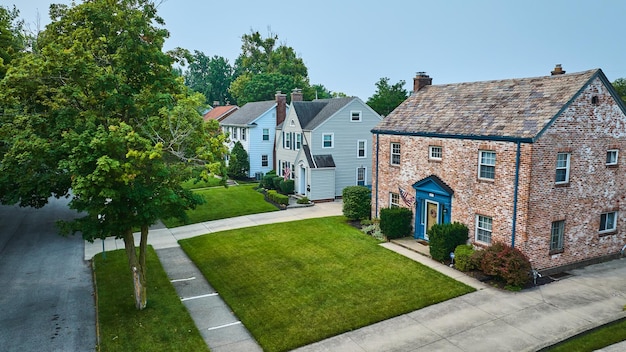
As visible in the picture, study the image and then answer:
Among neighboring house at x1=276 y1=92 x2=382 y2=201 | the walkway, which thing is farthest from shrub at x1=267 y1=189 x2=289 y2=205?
the walkway

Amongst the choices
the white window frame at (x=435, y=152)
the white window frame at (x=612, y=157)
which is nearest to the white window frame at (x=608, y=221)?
the white window frame at (x=612, y=157)

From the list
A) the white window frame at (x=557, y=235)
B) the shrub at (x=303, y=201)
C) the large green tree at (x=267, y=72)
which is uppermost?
the large green tree at (x=267, y=72)

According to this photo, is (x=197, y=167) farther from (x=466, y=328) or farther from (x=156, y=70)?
(x=466, y=328)

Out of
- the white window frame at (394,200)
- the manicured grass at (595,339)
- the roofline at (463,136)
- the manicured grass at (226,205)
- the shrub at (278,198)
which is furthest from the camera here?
the shrub at (278,198)

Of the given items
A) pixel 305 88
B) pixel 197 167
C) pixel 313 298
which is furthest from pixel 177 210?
pixel 305 88

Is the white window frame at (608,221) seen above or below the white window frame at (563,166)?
below

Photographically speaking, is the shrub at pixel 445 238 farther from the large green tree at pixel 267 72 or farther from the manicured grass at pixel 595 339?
the large green tree at pixel 267 72

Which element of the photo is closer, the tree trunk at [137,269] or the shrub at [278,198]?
the tree trunk at [137,269]
